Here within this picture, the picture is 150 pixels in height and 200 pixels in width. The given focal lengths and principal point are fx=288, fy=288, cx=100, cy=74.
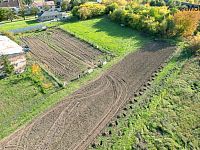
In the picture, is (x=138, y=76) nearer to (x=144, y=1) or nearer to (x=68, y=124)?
(x=68, y=124)

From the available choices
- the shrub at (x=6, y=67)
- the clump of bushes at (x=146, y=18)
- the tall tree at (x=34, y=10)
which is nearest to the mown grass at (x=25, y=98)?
the shrub at (x=6, y=67)

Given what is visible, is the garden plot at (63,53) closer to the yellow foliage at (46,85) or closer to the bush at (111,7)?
the yellow foliage at (46,85)

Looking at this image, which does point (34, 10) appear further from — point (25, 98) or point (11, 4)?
point (25, 98)

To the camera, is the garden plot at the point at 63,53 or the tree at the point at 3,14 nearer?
the garden plot at the point at 63,53

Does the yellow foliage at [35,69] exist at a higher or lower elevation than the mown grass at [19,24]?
lower

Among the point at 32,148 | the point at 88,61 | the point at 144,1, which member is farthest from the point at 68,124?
the point at 144,1

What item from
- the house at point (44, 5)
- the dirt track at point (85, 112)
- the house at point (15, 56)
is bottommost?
the dirt track at point (85, 112)

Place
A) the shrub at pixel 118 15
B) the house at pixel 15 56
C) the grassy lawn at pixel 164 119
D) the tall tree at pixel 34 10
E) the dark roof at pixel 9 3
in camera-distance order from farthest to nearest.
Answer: the dark roof at pixel 9 3
the tall tree at pixel 34 10
the shrub at pixel 118 15
the house at pixel 15 56
the grassy lawn at pixel 164 119

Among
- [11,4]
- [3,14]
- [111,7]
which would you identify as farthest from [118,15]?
[11,4]
